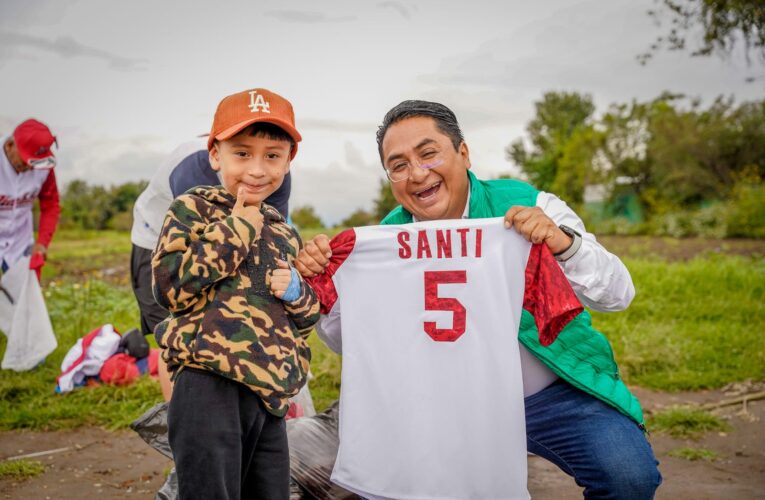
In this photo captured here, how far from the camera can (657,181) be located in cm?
2522

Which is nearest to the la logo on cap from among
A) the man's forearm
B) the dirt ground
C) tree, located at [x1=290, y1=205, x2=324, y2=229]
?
the man's forearm

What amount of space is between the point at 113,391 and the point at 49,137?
2.43m

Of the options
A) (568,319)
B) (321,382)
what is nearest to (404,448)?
(568,319)

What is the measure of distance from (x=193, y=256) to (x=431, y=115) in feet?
4.38

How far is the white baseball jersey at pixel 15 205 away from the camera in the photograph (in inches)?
235

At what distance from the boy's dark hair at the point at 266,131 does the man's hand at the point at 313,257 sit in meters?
0.44

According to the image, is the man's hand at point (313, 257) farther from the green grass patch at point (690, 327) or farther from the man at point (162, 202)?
the green grass patch at point (690, 327)

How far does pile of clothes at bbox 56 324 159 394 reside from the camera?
18.7 feet

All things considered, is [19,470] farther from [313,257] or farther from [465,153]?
[465,153]

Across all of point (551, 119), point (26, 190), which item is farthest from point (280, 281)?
point (551, 119)

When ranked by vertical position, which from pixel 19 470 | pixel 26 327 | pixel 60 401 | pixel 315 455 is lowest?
pixel 19 470

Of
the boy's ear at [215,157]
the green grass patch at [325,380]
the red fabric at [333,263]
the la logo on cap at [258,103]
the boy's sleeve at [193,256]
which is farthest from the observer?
the green grass patch at [325,380]

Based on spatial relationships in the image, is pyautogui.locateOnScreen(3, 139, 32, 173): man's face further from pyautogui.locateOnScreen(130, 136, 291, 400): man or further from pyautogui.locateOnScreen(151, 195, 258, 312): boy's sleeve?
pyautogui.locateOnScreen(151, 195, 258, 312): boy's sleeve

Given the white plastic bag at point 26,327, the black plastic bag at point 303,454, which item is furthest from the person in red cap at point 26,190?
the black plastic bag at point 303,454
